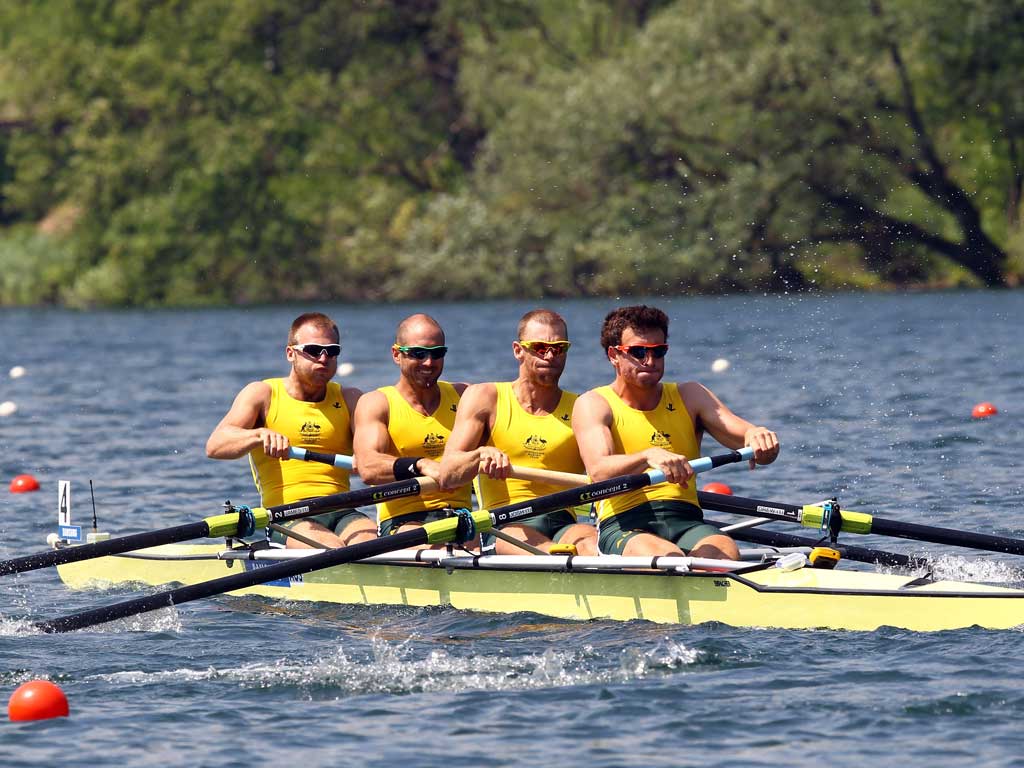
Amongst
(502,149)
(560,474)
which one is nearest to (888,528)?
(560,474)

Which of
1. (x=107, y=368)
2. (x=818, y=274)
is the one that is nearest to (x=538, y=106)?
(x=818, y=274)

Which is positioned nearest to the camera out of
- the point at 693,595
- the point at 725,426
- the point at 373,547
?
the point at 693,595

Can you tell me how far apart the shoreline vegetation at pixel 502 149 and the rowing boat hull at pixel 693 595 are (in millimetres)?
27853

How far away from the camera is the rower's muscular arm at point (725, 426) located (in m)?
8.93

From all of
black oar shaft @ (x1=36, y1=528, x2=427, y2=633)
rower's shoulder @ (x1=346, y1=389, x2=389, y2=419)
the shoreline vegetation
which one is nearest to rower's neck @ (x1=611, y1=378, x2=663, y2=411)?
black oar shaft @ (x1=36, y1=528, x2=427, y2=633)

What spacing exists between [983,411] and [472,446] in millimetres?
9927

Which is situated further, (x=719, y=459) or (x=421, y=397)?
(x=421, y=397)

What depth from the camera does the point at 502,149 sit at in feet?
131

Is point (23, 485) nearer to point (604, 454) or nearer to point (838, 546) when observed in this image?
point (604, 454)

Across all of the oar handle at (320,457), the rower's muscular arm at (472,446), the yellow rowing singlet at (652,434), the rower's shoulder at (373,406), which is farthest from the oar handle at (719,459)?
the oar handle at (320,457)

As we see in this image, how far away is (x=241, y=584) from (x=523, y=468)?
5.46ft

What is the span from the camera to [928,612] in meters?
8.32

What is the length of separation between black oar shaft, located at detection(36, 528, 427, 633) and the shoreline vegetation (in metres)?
28.5

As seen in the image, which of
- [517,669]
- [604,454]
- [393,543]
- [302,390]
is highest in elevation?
[302,390]
